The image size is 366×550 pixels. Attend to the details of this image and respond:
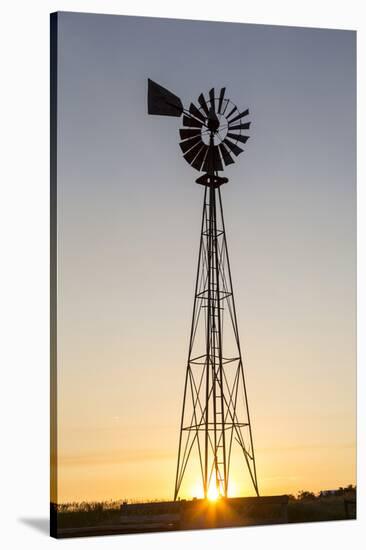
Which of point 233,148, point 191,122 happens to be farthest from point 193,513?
point 191,122

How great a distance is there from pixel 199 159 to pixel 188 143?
155 millimetres

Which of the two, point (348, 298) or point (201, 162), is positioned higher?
point (201, 162)

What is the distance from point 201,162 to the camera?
11625 mm

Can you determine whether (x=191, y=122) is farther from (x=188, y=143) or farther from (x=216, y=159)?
(x=216, y=159)

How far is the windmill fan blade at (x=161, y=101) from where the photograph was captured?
37.3 ft

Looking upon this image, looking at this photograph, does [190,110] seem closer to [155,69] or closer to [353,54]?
[155,69]

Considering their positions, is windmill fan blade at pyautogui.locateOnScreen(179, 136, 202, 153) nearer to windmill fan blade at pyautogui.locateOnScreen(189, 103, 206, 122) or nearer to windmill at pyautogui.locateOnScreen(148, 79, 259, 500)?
windmill at pyautogui.locateOnScreen(148, 79, 259, 500)

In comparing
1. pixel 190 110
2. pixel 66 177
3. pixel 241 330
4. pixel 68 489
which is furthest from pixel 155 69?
pixel 68 489

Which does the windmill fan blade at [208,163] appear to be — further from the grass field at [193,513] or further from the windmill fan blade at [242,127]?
the grass field at [193,513]

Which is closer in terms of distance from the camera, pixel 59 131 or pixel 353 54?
pixel 59 131

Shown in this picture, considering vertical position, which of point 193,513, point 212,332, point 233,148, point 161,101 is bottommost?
point 193,513

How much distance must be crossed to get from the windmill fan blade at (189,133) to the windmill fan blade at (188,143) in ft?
0.09

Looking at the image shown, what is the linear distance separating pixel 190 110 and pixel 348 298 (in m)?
1.99

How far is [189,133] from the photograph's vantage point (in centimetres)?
1158
